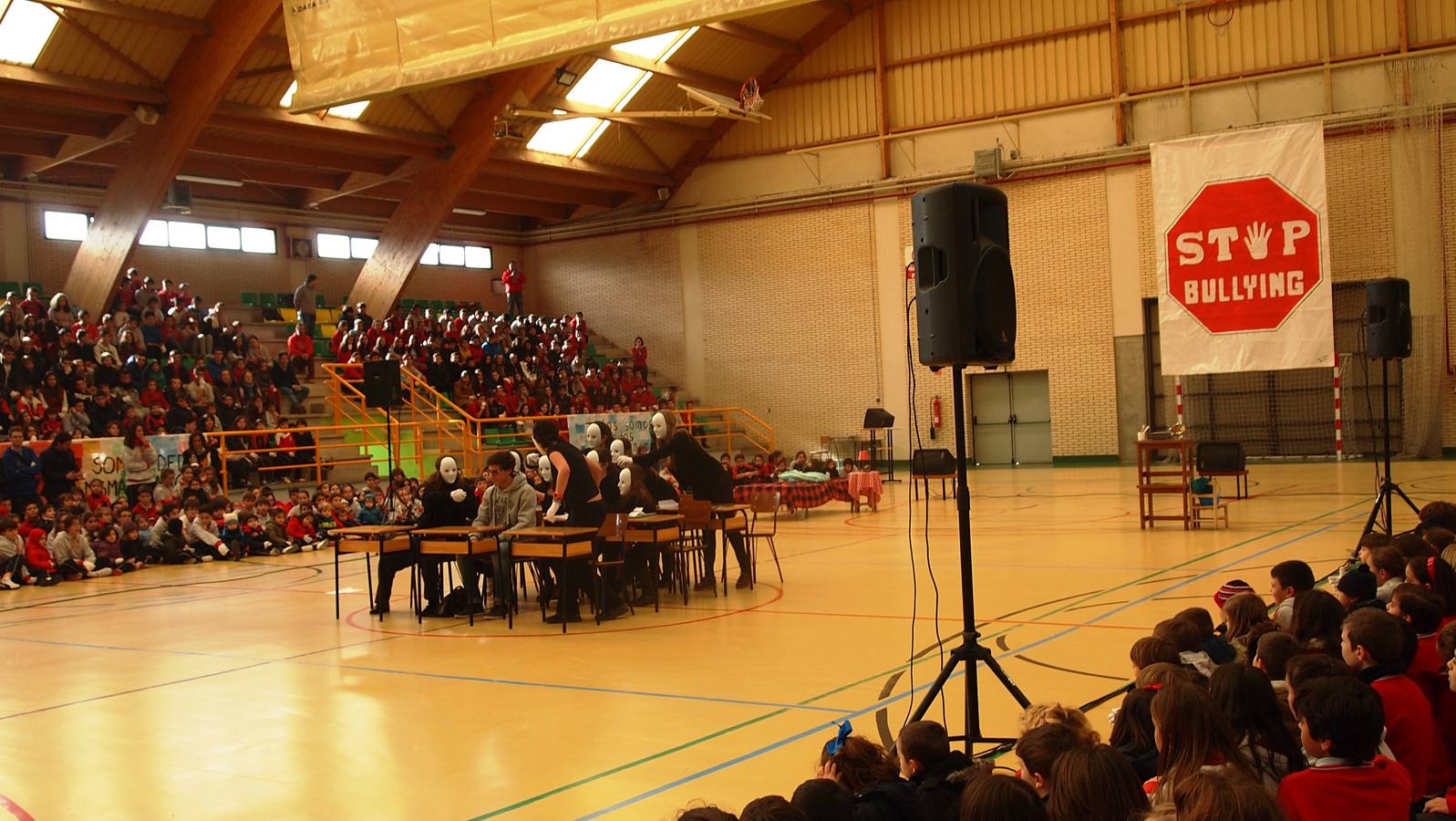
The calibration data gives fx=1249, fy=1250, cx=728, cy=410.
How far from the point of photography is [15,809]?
218 inches

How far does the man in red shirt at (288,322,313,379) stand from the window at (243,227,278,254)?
540 centimetres

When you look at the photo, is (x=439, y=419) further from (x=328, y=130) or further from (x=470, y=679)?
(x=470, y=679)

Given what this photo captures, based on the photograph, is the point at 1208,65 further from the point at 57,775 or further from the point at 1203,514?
the point at 57,775

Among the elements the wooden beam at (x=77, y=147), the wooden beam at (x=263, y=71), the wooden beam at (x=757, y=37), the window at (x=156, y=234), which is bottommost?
the window at (x=156, y=234)

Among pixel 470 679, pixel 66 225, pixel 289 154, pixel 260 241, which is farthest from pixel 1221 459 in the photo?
pixel 66 225

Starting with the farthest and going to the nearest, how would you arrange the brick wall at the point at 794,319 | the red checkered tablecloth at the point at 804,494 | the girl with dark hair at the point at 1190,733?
the brick wall at the point at 794,319 → the red checkered tablecloth at the point at 804,494 → the girl with dark hair at the point at 1190,733

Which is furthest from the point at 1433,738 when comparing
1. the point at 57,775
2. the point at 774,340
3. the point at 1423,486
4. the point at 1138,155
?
the point at 774,340

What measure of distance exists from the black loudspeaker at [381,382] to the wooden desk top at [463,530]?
2472 millimetres

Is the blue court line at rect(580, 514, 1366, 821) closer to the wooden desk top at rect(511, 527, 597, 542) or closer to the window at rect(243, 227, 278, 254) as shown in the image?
the wooden desk top at rect(511, 527, 597, 542)

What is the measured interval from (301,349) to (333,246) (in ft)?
23.4

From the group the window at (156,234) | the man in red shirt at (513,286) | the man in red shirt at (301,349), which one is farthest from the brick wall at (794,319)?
the window at (156,234)

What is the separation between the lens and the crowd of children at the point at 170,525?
47.3 ft

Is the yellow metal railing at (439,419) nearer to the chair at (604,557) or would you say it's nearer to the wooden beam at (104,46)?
the wooden beam at (104,46)

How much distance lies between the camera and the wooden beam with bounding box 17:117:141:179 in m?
22.8
